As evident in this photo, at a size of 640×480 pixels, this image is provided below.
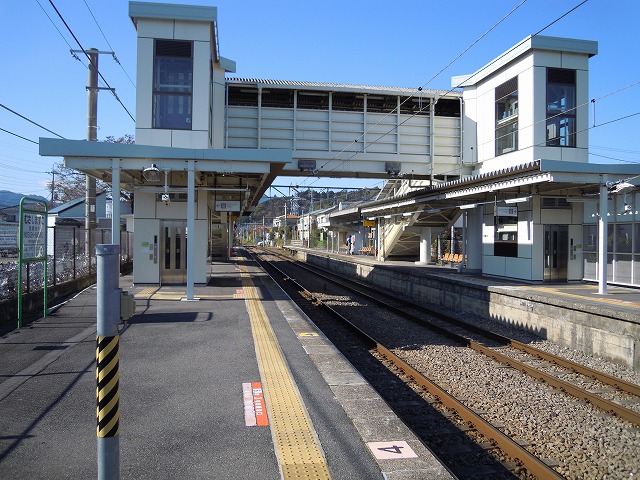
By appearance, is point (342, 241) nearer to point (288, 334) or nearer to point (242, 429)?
point (288, 334)

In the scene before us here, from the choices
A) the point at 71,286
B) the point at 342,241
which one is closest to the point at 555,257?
the point at 71,286

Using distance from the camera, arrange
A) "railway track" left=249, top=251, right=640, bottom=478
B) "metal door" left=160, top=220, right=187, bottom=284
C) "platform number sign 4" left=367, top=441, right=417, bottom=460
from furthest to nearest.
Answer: "metal door" left=160, top=220, right=187, bottom=284, "railway track" left=249, top=251, right=640, bottom=478, "platform number sign 4" left=367, top=441, right=417, bottom=460

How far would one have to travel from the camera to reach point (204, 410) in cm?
520

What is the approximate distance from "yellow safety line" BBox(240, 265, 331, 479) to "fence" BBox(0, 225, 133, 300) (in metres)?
5.90

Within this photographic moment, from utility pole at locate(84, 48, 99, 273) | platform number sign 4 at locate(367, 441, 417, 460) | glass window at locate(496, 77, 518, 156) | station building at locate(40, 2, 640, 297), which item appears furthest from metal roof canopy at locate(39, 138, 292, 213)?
platform number sign 4 at locate(367, 441, 417, 460)

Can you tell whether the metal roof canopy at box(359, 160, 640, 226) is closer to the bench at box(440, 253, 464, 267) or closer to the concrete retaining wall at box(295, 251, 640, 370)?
the concrete retaining wall at box(295, 251, 640, 370)

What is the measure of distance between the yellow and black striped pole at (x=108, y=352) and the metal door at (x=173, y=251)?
12.6 metres

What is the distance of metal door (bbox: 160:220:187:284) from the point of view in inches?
615

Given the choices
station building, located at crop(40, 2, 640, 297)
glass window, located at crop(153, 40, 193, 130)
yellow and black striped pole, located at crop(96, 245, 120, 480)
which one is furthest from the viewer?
glass window, located at crop(153, 40, 193, 130)

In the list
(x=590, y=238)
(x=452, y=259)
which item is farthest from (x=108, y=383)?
(x=452, y=259)

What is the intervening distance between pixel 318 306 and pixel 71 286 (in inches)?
306

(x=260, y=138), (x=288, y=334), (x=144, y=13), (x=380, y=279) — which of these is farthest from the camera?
(x=380, y=279)

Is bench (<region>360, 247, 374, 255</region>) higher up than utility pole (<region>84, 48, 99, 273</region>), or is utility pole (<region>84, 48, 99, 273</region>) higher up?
utility pole (<region>84, 48, 99, 273</region>)

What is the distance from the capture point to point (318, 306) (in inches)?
661
